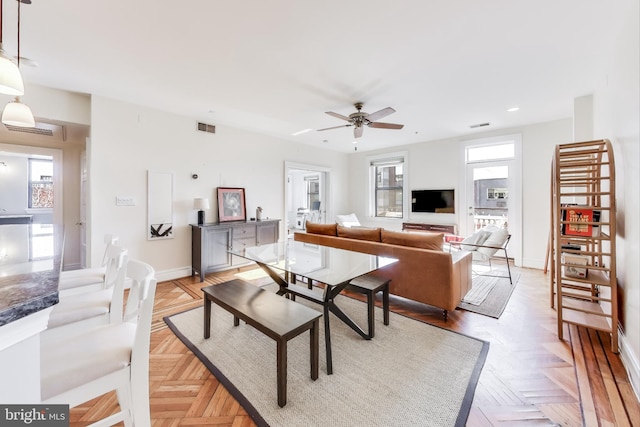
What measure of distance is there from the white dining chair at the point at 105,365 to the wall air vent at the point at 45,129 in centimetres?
370

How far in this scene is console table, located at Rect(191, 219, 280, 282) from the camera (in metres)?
3.88

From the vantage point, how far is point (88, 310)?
5.10 feet

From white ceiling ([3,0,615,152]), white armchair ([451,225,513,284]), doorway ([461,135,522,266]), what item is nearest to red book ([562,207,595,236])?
white armchair ([451,225,513,284])

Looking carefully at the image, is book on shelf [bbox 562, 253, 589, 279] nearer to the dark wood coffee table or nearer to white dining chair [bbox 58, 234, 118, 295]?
the dark wood coffee table

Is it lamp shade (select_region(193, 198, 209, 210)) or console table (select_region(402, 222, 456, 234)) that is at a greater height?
lamp shade (select_region(193, 198, 209, 210))

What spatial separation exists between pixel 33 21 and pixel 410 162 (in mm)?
6022

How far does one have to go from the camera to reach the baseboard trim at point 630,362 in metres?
1.62

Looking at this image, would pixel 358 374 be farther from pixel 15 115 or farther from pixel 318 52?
pixel 15 115

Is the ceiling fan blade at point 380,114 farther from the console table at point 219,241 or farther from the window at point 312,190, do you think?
the window at point 312,190

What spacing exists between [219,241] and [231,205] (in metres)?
0.77

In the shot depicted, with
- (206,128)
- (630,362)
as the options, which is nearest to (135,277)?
(630,362)

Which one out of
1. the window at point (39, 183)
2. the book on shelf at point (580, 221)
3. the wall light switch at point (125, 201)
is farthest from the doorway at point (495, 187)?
the window at point (39, 183)

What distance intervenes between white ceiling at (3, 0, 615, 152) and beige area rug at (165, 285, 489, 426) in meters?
2.56

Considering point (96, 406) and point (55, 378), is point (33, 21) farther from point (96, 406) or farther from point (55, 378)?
point (96, 406)
